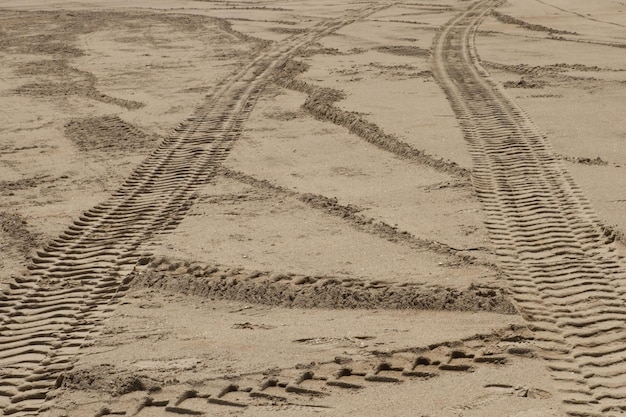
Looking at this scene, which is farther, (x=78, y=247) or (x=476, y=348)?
(x=78, y=247)

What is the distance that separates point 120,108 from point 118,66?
3.14 meters

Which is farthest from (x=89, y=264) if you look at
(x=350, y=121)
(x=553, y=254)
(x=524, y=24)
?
(x=524, y=24)

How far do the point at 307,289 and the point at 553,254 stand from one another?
1.69 metres

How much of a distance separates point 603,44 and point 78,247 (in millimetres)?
10879

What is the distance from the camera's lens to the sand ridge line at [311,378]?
5508mm

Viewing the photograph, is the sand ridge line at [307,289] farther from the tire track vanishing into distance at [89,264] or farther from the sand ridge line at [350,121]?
the sand ridge line at [350,121]

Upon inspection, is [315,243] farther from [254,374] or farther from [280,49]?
[280,49]

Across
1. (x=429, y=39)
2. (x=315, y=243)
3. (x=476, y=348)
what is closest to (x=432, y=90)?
(x=429, y=39)

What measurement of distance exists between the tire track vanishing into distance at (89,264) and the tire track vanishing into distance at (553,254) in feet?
7.99

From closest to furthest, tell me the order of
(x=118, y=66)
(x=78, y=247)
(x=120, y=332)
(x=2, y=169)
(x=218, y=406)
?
(x=218, y=406) → (x=120, y=332) → (x=78, y=247) → (x=2, y=169) → (x=118, y=66)

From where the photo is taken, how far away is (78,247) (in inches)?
311

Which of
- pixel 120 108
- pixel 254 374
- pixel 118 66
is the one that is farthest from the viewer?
pixel 118 66

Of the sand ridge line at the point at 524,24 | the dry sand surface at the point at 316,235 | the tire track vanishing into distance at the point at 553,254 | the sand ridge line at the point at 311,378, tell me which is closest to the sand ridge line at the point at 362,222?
the dry sand surface at the point at 316,235

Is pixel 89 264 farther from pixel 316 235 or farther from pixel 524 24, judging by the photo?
pixel 524 24
